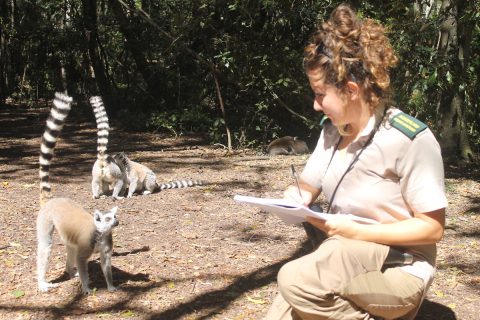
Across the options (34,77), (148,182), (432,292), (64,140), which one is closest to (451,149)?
(148,182)

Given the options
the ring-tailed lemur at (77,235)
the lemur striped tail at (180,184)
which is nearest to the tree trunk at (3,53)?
the lemur striped tail at (180,184)

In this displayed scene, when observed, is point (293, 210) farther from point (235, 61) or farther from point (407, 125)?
point (235, 61)

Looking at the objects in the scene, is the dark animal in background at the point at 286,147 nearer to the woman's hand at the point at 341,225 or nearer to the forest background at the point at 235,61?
the forest background at the point at 235,61

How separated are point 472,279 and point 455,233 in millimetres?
1084

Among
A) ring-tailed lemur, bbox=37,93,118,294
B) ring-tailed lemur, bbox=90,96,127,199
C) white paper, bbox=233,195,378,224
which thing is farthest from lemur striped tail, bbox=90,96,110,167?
white paper, bbox=233,195,378,224

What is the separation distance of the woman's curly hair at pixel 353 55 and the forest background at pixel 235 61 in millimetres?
4188

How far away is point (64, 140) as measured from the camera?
1192 centimetres

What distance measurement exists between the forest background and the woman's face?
4234mm

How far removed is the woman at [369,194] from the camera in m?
2.26

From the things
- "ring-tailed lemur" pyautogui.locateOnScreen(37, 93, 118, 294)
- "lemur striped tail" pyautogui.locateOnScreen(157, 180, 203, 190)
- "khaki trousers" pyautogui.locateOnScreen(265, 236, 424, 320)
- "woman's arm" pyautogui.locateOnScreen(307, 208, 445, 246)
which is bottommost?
"lemur striped tail" pyautogui.locateOnScreen(157, 180, 203, 190)

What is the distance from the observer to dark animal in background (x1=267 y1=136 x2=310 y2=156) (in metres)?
10.4

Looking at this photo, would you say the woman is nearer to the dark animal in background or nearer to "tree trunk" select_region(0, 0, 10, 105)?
the dark animal in background

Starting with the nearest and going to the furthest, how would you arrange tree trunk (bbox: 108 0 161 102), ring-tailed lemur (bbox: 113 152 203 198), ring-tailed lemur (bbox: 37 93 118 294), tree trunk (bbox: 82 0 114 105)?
1. ring-tailed lemur (bbox: 37 93 118 294)
2. ring-tailed lemur (bbox: 113 152 203 198)
3. tree trunk (bbox: 108 0 161 102)
4. tree trunk (bbox: 82 0 114 105)

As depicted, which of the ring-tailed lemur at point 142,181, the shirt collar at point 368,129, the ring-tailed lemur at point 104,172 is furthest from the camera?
the ring-tailed lemur at point 142,181
